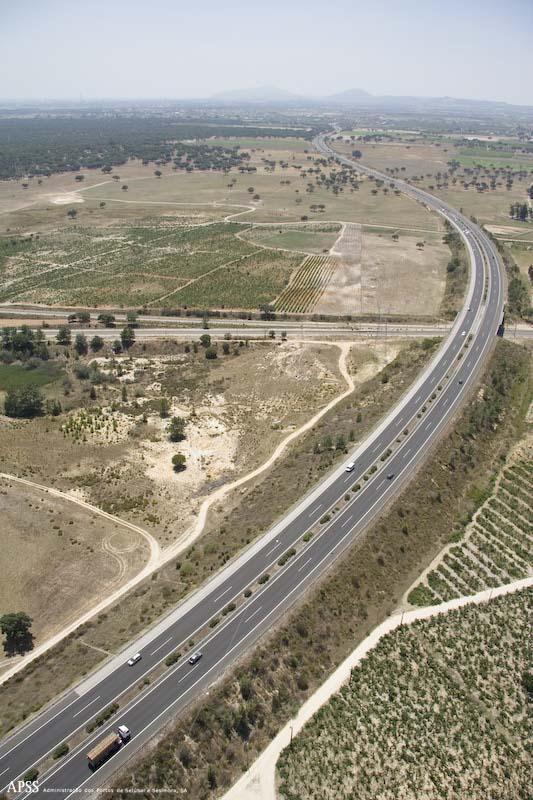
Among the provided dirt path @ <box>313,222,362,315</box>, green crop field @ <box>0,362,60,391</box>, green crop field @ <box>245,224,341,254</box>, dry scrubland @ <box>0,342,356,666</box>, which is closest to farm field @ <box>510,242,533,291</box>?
dirt path @ <box>313,222,362,315</box>

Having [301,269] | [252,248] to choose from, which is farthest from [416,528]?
[252,248]

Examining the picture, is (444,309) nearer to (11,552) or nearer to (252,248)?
(252,248)

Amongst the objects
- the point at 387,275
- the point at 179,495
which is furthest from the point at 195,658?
the point at 387,275

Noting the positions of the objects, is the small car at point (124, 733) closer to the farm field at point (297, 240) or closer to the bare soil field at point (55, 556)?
the bare soil field at point (55, 556)

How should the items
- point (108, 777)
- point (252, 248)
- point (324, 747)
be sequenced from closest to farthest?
1. point (108, 777)
2. point (324, 747)
3. point (252, 248)

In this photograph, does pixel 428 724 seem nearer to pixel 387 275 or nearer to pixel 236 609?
pixel 236 609

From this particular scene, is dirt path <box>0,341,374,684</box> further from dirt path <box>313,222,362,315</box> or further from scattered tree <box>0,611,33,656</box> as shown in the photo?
Answer: dirt path <box>313,222,362,315</box>

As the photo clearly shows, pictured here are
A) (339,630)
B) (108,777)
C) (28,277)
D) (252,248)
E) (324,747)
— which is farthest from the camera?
(252,248)
